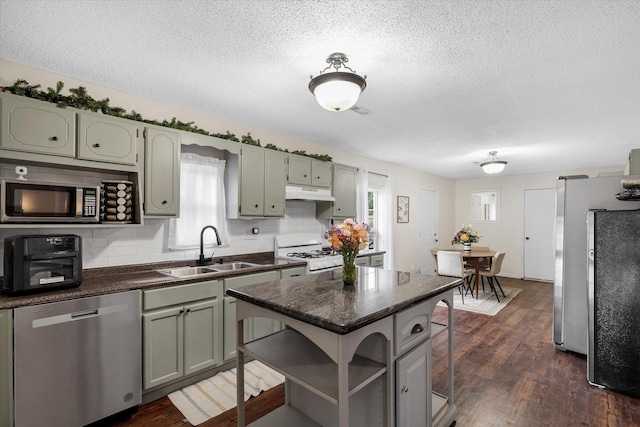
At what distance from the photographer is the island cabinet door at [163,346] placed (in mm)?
2285

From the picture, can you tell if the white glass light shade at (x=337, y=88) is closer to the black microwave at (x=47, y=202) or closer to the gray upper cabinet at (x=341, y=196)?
the black microwave at (x=47, y=202)

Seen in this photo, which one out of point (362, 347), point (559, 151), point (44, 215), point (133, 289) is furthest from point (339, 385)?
point (559, 151)

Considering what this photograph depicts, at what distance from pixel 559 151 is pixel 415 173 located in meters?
2.56

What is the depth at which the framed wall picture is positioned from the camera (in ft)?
20.5

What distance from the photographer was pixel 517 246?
727cm

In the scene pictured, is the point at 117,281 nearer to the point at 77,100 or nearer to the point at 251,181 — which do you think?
the point at 77,100

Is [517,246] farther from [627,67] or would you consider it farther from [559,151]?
[627,67]

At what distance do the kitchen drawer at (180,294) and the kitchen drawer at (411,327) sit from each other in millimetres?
1713

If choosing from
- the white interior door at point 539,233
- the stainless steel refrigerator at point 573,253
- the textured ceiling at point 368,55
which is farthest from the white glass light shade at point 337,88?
the white interior door at point 539,233

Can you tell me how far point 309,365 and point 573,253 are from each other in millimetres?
3055

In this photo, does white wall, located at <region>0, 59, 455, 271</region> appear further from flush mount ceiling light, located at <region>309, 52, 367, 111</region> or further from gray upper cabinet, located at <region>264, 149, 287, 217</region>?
flush mount ceiling light, located at <region>309, 52, 367, 111</region>

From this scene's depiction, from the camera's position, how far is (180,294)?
245cm

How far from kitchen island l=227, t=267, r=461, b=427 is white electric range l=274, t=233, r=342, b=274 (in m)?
1.47

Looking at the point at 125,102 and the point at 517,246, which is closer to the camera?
the point at 125,102
